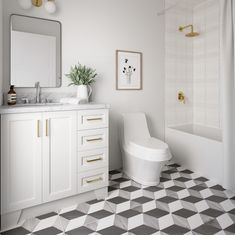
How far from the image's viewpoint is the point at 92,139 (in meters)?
2.33

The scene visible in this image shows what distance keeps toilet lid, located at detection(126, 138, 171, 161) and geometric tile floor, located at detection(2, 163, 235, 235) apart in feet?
1.25

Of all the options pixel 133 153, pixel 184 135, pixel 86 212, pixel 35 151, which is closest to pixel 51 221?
pixel 86 212

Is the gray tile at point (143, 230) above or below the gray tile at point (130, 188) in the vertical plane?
below

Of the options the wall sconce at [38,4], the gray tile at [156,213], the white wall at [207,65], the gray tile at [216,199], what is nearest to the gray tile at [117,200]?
the gray tile at [156,213]

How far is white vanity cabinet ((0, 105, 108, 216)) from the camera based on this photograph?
75.3 inches

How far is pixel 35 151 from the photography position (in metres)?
2.02

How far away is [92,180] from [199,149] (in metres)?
1.50

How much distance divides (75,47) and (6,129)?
1338 mm

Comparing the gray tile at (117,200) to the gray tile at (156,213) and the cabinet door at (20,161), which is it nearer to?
the gray tile at (156,213)

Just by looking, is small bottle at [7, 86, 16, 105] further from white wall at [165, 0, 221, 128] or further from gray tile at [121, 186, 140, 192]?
white wall at [165, 0, 221, 128]

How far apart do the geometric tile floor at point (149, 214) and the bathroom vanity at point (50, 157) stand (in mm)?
148

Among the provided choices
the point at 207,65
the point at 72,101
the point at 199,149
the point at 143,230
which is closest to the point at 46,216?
the point at 143,230

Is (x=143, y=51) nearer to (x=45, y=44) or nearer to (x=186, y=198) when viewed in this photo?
(x=45, y=44)

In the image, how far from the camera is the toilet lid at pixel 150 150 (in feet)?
8.34
